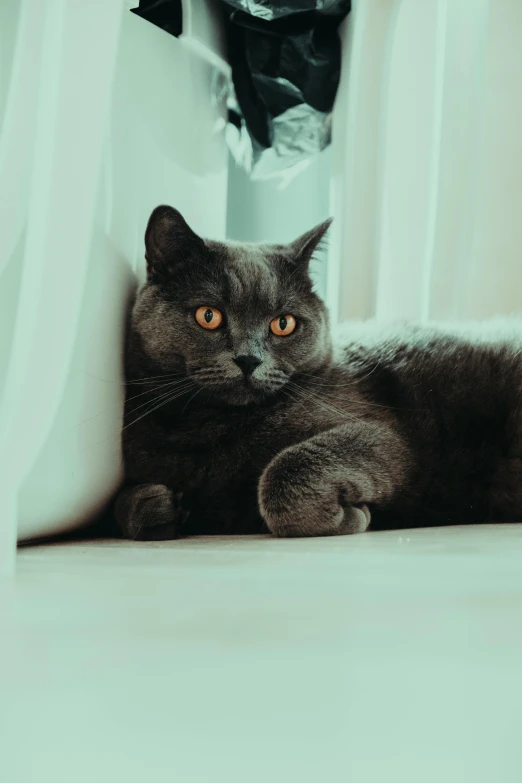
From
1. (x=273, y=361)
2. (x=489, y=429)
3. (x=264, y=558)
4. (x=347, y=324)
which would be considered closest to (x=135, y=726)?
(x=264, y=558)

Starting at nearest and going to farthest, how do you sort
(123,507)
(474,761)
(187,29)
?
(474,761)
(123,507)
(187,29)

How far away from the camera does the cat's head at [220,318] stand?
3.68 ft

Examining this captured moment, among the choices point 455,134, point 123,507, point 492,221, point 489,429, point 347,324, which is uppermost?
point 455,134

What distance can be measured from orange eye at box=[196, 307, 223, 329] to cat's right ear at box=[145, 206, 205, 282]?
0.09 metres

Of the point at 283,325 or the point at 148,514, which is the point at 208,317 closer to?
the point at 283,325

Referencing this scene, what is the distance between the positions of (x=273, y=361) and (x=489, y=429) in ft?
1.29

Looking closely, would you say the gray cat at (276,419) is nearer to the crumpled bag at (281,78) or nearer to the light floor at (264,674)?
the light floor at (264,674)

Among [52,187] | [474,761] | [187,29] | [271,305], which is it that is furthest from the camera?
[187,29]

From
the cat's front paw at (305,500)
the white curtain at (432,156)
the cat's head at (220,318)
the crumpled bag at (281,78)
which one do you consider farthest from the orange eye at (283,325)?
the crumpled bag at (281,78)

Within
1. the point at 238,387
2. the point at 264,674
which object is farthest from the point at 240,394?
the point at 264,674

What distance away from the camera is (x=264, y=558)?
0.84 m

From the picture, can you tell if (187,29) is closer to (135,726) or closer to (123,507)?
(123,507)

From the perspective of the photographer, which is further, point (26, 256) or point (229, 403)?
point (229, 403)

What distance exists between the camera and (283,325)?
1216 millimetres
